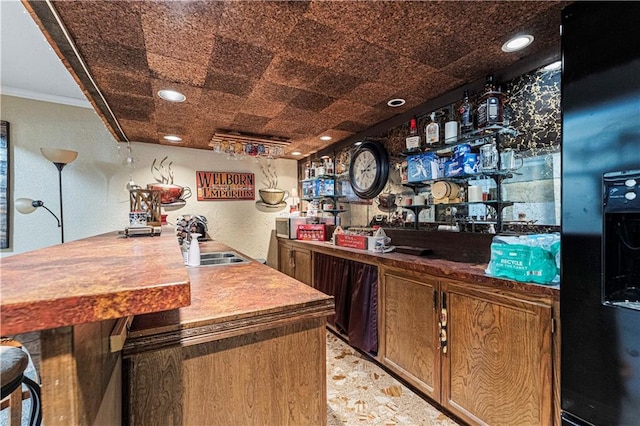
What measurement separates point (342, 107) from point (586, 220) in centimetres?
180

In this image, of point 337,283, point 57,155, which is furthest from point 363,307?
point 57,155

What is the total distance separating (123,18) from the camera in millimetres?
1247

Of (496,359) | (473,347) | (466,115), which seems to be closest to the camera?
(496,359)

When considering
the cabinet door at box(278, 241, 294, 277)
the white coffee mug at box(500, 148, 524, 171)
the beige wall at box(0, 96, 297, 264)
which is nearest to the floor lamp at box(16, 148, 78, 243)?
the beige wall at box(0, 96, 297, 264)

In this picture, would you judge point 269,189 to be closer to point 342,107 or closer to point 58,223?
point 342,107

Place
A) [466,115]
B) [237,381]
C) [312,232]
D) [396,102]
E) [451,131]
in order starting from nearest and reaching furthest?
1. [237,381]
2. [466,115]
3. [451,131]
4. [396,102]
5. [312,232]

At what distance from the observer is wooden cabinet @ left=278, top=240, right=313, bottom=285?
10.8ft

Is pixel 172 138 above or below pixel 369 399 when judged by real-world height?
above

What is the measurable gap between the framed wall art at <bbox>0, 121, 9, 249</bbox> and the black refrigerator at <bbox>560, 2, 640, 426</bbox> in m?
4.42

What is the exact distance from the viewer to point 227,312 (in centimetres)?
100

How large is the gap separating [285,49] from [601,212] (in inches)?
61.5

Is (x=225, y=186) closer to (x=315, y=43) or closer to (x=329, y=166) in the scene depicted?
(x=329, y=166)

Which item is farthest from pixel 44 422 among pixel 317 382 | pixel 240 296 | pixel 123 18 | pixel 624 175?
pixel 624 175

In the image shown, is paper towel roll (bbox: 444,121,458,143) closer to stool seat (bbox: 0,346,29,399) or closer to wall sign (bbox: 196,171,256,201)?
stool seat (bbox: 0,346,29,399)
